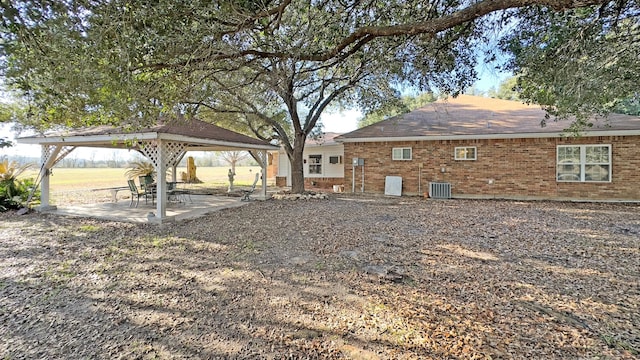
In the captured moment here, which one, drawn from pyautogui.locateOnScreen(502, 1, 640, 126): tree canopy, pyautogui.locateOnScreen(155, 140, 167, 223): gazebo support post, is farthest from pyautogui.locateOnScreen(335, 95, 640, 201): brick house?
pyautogui.locateOnScreen(155, 140, 167, 223): gazebo support post

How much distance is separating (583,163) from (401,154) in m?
6.66

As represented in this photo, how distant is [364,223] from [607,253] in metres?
4.47

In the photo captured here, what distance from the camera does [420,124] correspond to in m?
14.8

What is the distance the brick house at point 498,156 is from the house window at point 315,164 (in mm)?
3960

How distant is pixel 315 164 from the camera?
62.9 feet

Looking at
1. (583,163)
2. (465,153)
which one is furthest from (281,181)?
(583,163)

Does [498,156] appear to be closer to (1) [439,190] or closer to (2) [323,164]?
(1) [439,190]

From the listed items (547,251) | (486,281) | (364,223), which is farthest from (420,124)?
(486,281)

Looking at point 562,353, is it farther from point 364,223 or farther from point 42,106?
point 42,106

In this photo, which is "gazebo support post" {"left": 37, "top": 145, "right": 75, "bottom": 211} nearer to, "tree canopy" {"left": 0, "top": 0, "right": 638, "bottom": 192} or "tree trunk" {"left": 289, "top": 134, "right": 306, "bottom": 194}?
"tree canopy" {"left": 0, "top": 0, "right": 638, "bottom": 192}

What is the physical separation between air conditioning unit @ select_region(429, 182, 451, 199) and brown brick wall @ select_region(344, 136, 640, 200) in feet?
1.05

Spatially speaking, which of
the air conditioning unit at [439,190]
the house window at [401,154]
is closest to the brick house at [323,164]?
the house window at [401,154]

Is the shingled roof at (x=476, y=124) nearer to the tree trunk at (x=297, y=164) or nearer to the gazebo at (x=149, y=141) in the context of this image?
the tree trunk at (x=297, y=164)

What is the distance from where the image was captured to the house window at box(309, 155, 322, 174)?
62.4ft
